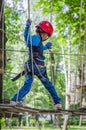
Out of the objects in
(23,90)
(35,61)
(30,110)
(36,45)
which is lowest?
(30,110)

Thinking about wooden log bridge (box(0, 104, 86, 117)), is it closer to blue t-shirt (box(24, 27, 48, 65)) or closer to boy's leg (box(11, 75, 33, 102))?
boy's leg (box(11, 75, 33, 102))

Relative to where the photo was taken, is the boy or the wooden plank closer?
the wooden plank

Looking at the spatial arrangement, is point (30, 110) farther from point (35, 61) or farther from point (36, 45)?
point (36, 45)

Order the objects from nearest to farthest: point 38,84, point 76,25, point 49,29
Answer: point 49,29, point 76,25, point 38,84

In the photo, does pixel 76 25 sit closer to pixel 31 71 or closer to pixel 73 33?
pixel 73 33

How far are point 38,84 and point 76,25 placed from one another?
17.2m

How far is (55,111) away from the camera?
3906 mm

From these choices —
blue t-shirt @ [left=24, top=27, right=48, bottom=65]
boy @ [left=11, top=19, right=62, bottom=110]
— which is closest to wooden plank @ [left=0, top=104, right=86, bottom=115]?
boy @ [left=11, top=19, right=62, bottom=110]

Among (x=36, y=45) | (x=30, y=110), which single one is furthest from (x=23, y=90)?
(x=36, y=45)

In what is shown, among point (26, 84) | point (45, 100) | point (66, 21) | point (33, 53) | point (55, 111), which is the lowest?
point (45, 100)

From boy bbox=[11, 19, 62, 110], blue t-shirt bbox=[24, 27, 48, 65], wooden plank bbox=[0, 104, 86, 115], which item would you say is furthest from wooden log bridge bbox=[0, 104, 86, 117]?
blue t-shirt bbox=[24, 27, 48, 65]

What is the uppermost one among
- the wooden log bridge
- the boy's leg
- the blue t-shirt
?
the blue t-shirt

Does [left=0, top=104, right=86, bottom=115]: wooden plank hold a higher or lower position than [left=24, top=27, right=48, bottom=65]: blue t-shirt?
lower

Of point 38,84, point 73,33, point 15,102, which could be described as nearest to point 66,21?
point 73,33
